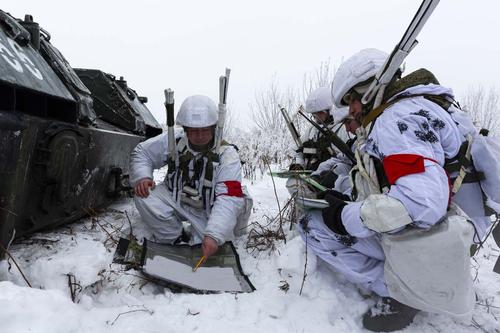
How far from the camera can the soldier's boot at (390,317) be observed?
1981mm

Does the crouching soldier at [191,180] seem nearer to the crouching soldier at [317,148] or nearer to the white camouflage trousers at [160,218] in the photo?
the white camouflage trousers at [160,218]

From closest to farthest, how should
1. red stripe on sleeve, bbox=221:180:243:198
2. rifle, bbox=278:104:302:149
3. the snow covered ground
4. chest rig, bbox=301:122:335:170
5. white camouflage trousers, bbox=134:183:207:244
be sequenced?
the snow covered ground → red stripe on sleeve, bbox=221:180:243:198 → white camouflage trousers, bbox=134:183:207:244 → rifle, bbox=278:104:302:149 → chest rig, bbox=301:122:335:170

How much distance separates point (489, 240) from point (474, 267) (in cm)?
114

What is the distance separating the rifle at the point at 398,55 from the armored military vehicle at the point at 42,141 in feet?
5.99

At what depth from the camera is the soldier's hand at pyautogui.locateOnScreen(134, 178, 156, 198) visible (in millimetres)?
3074

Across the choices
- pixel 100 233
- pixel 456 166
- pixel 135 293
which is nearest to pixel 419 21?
pixel 456 166

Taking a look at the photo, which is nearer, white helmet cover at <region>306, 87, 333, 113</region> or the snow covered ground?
the snow covered ground

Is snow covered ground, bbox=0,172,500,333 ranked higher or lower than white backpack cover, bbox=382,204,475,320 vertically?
lower

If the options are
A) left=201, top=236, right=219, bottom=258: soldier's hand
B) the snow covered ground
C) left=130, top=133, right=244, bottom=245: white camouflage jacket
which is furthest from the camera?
left=130, top=133, right=244, bottom=245: white camouflage jacket

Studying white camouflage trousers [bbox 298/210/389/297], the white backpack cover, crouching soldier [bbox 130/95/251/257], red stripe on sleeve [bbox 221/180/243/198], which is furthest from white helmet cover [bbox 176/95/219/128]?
the white backpack cover

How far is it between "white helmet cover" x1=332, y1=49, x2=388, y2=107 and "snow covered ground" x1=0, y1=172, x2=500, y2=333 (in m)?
1.09

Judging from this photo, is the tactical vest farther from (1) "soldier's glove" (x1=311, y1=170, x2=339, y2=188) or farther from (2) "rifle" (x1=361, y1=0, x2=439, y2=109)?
(2) "rifle" (x1=361, y1=0, x2=439, y2=109)

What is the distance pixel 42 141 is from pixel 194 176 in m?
1.19

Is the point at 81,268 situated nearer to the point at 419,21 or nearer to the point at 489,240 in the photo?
the point at 419,21
